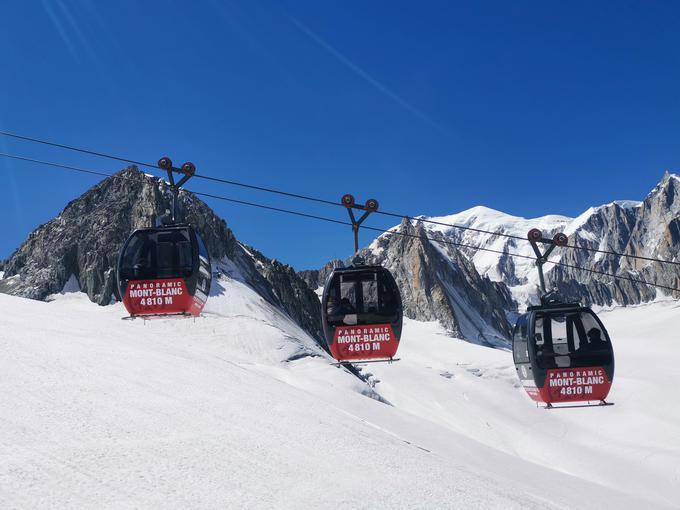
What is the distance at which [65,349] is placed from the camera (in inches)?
1281

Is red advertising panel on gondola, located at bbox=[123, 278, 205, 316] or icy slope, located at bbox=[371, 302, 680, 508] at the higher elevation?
red advertising panel on gondola, located at bbox=[123, 278, 205, 316]

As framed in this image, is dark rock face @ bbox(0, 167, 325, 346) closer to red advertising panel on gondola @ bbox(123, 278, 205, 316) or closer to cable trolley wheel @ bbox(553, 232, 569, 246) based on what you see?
red advertising panel on gondola @ bbox(123, 278, 205, 316)

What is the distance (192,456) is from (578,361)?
38.6 ft

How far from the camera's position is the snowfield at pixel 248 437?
15.9m

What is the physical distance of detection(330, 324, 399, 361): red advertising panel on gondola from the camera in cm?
1398

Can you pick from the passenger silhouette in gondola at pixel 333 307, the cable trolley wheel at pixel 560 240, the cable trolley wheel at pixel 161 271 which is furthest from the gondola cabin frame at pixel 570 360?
the cable trolley wheel at pixel 161 271

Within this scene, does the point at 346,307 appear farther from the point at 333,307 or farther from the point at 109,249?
the point at 109,249

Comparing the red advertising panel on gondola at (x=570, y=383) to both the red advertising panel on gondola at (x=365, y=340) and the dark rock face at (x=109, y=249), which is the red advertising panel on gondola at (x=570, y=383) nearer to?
the red advertising panel on gondola at (x=365, y=340)

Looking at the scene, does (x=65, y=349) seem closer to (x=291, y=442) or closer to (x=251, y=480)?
(x=291, y=442)

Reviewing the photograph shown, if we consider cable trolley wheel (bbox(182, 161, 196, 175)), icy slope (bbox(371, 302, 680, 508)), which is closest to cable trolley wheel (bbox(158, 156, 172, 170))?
cable trolley wheel (bbox(182, 161, 196, 175))

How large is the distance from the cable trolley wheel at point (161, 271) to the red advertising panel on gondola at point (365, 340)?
3.64m

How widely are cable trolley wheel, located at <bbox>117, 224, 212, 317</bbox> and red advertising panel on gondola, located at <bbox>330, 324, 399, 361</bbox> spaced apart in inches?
143

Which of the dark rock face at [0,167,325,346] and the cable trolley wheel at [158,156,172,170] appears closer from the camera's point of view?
the cable trolley wheel at [158,156,172,170]

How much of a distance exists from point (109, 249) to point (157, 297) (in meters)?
89.7
